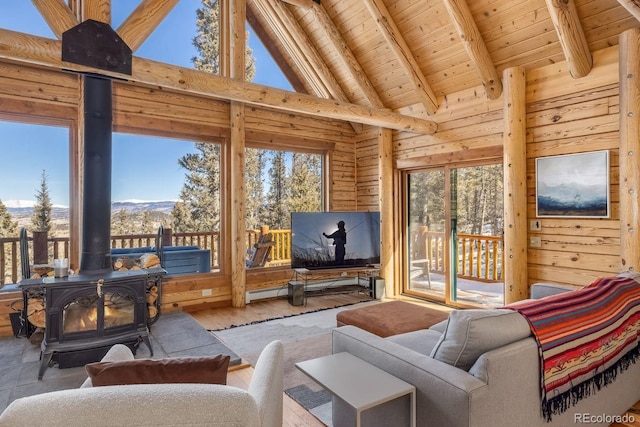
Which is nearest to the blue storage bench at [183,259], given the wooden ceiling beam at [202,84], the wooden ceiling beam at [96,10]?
the wooden ceiling beam at [202,84]

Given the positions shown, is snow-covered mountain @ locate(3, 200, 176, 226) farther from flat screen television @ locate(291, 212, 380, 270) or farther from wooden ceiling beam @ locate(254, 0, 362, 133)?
wooden ceiling beam @ locate(254, 0, 362, 133)

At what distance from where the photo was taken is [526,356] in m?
1.66

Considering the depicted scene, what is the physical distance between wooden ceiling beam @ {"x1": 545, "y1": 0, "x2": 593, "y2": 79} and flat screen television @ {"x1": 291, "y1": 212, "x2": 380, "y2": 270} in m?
3.07

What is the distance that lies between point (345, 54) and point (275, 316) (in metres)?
3.77

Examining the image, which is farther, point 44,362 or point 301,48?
point 301,48

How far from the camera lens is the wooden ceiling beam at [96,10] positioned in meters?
3.17

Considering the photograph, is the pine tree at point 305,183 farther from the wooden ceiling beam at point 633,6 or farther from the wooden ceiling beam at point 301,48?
the wooden ceiling beam at point 633,6

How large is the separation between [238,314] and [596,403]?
12.3 feet

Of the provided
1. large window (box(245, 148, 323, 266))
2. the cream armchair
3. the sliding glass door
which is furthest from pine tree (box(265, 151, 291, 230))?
the cream armchair

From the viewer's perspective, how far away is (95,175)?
330 centimetres

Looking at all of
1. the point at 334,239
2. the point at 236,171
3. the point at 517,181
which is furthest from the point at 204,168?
the point at 517,181

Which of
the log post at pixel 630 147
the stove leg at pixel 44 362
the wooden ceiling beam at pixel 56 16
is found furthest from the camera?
the log post at pixel 630 147

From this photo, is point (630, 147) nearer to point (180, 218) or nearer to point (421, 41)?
point (421, 41)

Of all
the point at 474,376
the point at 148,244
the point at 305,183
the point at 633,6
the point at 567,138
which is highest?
the point at 633,6
